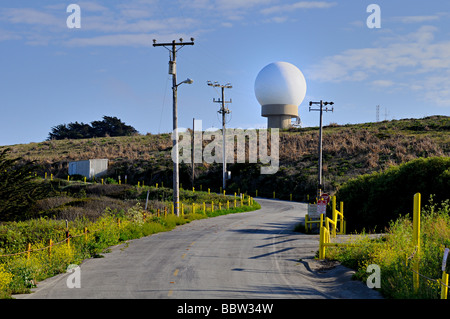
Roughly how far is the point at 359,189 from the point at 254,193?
31.8m

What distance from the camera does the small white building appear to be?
6756cm

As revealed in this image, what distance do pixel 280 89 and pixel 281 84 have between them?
781 mm

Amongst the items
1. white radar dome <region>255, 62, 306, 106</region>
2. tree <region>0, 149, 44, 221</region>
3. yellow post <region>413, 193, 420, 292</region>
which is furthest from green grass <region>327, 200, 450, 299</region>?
white radar dome <region>255, 62, 306, 106</region>

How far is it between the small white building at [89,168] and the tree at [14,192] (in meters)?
35.8

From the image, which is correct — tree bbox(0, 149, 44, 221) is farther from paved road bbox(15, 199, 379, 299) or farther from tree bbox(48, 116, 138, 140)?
tree bbox(48, 116, 138, 140)

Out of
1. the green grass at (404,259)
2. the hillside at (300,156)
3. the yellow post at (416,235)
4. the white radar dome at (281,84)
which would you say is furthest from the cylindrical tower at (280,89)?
the yellow post at (416,235)

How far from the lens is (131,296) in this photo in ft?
33.4

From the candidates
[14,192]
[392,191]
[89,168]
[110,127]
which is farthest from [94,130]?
[392,191]

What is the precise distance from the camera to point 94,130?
116188 mm

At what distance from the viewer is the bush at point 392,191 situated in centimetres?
2264

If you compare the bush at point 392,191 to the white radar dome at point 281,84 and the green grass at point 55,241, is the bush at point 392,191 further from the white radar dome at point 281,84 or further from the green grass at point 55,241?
the white radar dome at point 281,84

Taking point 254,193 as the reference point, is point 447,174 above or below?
above

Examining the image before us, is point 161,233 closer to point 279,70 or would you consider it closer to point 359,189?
point 359,189
